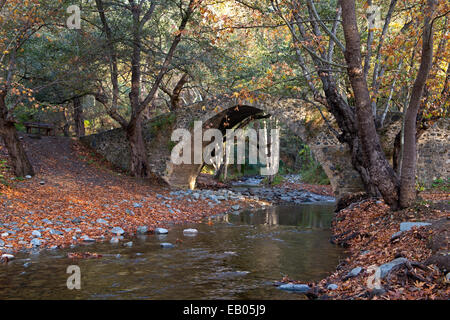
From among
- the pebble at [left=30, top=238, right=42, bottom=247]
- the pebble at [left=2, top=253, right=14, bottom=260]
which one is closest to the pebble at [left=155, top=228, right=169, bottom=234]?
the pebble at [left=30, top=238, right=42, bottom=247]

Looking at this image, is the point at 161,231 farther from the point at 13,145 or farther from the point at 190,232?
the point at 13,145

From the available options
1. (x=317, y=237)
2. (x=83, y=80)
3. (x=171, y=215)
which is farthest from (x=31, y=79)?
(x=317, y=237)

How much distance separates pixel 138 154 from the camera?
1628 centimetres

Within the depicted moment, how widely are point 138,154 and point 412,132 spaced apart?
37.7 ft

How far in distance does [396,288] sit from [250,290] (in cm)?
178

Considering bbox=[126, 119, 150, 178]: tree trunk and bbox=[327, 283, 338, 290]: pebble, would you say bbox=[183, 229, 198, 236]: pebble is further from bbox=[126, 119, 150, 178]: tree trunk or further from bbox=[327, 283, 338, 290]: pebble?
bbox=[126, 119, 150, 178]: tree trunk

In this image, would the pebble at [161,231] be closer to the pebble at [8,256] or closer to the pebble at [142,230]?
the pebble at [142,230]

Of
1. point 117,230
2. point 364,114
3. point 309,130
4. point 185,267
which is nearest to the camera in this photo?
point 185,267

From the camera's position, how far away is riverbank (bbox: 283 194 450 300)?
4.26 meters

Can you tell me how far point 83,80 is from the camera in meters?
13.5

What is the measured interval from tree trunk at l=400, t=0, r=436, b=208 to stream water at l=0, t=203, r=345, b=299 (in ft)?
5.43

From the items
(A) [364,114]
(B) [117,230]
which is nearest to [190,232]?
(B) [117,230]

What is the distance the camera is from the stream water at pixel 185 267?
5.02 metres
